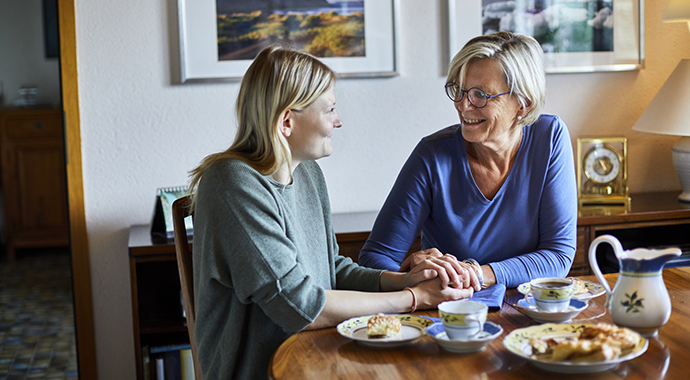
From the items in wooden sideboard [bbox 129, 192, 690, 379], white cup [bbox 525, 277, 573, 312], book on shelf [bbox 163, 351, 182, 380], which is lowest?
book on shelf [bbox 163, 351, 182, 380]

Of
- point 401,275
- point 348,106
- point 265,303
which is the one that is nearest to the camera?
point 265,303

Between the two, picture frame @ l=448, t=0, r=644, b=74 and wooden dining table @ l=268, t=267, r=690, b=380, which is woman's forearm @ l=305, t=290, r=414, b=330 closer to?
wooden dining table @ l=268, t=267, r=690, b=380

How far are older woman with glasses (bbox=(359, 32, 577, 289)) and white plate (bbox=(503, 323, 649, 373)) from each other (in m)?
0.48

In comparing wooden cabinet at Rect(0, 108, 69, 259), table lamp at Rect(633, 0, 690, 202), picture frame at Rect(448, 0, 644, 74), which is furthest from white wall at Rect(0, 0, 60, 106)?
table lamp at Rect(633, 0, 690, 202)

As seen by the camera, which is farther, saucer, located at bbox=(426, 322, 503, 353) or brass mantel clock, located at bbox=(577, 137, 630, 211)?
brass mantel clock, located at bbox=(577, 137, 630, 211)

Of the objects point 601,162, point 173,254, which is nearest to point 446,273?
point 173,254

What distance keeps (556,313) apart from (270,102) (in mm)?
696

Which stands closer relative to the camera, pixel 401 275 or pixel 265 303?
pixel 265 303

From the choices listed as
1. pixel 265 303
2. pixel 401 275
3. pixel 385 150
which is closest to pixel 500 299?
pixel 401 275

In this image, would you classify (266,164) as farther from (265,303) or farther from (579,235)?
(579,235)

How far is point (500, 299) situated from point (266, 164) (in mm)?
570

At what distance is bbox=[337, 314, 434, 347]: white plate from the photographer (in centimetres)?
111

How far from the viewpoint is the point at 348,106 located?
103 inches

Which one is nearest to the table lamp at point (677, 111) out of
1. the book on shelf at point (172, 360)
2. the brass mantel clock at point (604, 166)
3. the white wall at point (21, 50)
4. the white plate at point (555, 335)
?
the brass mantel clock at point (604, 166)
